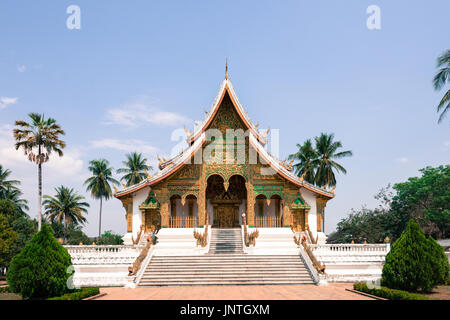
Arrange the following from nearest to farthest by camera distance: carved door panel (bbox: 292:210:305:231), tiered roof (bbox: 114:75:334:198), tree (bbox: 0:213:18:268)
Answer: tiered roof (bbox: 114:75:334:198) < carved door panel (bbox: 292:210:305:231) < tree (bbox: 0:213:18:268)

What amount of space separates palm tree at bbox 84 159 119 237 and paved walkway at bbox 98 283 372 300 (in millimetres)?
32197

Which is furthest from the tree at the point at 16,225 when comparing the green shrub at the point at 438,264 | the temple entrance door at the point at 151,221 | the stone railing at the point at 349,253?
the green shrub at the point at 438,264

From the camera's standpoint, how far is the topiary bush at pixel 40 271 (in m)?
12.0

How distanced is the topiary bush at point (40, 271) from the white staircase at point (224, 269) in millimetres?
4373

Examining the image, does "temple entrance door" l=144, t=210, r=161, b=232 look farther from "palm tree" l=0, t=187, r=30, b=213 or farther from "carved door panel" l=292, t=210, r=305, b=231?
"palm tree" l=0, t=187, r=30, b=213

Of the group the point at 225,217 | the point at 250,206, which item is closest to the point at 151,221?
the point at 225,217

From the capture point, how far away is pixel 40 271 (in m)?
12.0

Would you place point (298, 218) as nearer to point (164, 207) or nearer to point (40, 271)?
point (164, 207)

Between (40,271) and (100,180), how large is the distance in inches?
1419

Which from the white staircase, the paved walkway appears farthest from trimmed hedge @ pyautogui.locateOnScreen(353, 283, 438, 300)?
the white staircase

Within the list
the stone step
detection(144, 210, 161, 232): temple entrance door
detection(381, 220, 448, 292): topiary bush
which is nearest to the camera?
detection(381, 220, 448, 292): topiary bush

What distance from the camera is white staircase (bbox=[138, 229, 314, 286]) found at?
1609cm
